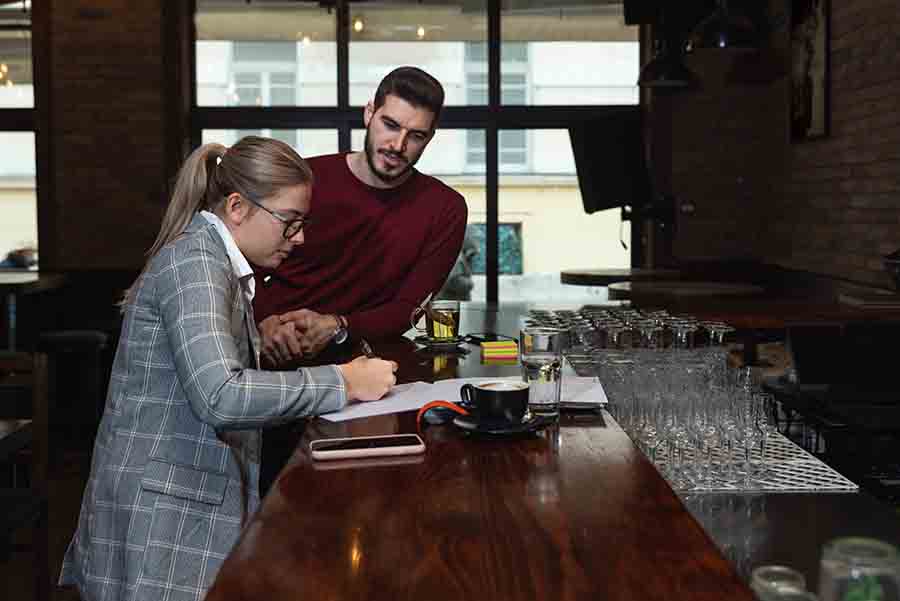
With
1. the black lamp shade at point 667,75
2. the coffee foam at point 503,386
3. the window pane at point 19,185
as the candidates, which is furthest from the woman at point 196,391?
the window pane at point 19,185

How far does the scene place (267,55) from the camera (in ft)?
26.0

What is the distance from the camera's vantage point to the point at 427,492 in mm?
1479

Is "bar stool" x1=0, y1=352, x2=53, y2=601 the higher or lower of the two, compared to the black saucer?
lower

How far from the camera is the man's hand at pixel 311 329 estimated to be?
9.00 feet

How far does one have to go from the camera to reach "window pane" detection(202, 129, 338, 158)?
7949mm

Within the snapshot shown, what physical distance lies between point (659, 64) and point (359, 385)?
15.6ft

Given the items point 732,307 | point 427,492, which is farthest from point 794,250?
point 427,492

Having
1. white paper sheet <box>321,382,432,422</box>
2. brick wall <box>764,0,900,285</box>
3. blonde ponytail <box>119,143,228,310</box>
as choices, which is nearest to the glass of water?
white paper sheet <box>321,382,432,422</box>

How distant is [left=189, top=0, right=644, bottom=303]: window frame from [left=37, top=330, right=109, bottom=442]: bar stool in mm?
1821

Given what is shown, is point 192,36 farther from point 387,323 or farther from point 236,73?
point 387,323

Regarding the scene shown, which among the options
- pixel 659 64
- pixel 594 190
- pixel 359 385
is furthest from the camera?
pixel 594 190

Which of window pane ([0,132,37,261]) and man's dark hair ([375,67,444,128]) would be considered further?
window pane ([0,132,37,261])

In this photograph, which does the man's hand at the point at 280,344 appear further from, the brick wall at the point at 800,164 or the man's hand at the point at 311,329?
the brick wall at the point at 800,164

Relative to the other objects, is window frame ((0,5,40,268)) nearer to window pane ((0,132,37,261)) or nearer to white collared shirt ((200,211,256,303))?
window pane ((0,132,37,261))
